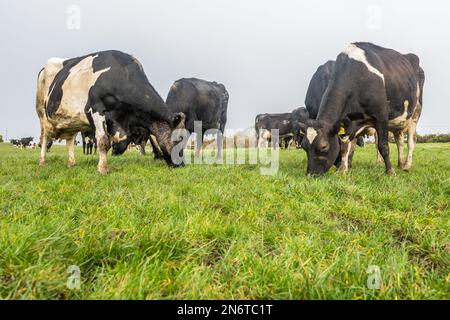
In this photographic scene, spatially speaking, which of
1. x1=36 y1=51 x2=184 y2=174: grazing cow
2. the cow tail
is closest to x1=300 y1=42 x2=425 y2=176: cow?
the cow tail

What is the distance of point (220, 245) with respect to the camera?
2652 mm

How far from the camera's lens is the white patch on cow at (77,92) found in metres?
7.50

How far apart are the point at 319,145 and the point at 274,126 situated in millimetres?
24492

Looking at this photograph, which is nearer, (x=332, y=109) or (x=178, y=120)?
(x=332, y=109)

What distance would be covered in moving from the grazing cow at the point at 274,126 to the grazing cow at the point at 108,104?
2266 centimetres

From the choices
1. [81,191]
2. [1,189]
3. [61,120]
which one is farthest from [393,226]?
[61,120]

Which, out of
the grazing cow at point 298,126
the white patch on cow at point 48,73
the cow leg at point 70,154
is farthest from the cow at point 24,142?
the cow leg at point 70,154

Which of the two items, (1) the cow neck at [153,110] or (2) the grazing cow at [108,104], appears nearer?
(2) the grazing cow at [108,104]

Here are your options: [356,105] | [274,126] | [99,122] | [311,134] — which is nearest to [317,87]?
[356,105]

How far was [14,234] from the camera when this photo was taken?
2271 mm

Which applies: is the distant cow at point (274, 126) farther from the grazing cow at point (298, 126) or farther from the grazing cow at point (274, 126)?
the grazing cow at point (298, 126)

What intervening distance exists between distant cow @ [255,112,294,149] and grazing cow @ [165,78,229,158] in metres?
16.5

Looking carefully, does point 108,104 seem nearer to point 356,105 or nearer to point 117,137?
point 117,137

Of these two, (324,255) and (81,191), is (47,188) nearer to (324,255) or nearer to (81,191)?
(81,191)
